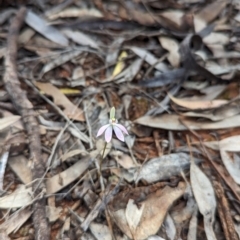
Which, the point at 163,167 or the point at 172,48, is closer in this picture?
the point at 163,167

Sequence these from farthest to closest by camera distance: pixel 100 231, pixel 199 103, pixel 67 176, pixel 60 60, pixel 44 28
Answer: pixel 44 28, pixel 60 60, pixel 199 103, pixel 67 176, pixel 100 231

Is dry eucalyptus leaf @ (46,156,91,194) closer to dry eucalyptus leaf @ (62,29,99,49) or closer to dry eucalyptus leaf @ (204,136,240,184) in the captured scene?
dry eucalyptus leaf @ (204,136,240,184)

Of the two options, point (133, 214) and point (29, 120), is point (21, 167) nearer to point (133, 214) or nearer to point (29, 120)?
point (29, 120)

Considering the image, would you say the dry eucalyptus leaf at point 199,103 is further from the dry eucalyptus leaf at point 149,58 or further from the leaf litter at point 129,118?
the dry eucalyptus leaf at point 149,58

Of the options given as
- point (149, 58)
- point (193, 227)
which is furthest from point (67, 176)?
point (149, 58)

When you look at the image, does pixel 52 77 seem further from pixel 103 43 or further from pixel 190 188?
pixel 190 188

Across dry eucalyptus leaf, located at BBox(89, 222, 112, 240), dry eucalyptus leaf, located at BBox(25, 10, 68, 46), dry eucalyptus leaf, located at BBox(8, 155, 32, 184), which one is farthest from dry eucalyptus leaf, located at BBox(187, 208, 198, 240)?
dry eucalyptus leaf, located at BBox(25, 10, 68, 46)
